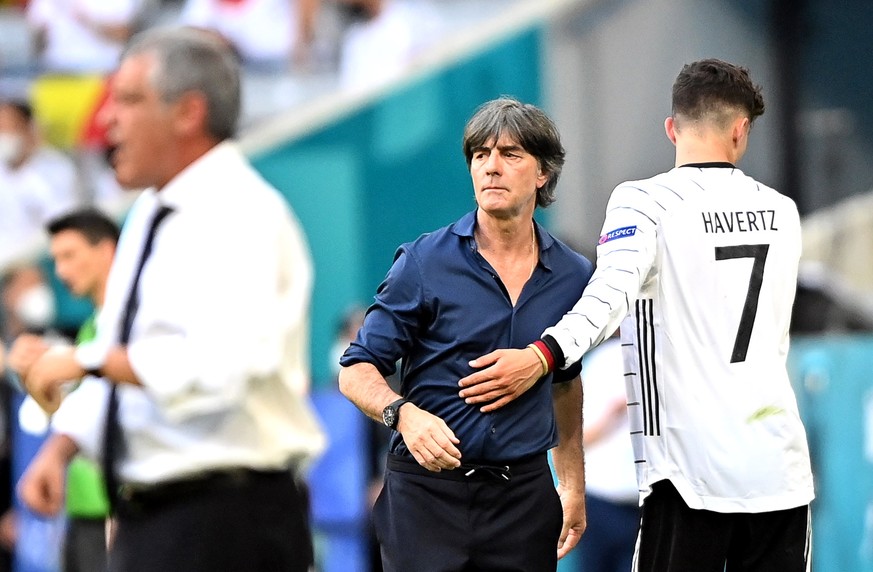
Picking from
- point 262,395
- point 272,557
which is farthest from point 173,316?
point 272,557

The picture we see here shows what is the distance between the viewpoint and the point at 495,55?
11664 millimetres

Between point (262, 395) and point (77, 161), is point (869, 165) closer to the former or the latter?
point (77, 161)

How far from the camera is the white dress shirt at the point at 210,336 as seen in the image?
3902 millimetres

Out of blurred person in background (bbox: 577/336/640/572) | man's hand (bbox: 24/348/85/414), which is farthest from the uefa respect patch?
blurred person in background (bbox: 577/336/640/572)

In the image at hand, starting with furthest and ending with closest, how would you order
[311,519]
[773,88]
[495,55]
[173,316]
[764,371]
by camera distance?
[773,88] < [495,55] < [311,519] < [764,371] < [173,316]

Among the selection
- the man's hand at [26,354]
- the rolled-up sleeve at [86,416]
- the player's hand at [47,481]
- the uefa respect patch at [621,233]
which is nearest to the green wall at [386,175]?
the uefa respect patch at [621,233]

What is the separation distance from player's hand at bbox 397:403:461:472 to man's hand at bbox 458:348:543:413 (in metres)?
0.15

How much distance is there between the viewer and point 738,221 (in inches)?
191

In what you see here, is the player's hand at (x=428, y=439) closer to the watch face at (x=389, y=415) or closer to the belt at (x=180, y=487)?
the watch face at (x=389, y=415)

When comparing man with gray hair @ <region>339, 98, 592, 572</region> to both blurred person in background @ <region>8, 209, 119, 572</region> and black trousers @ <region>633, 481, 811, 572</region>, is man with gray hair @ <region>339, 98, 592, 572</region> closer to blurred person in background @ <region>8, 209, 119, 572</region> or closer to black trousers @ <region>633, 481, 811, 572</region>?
black trousers @ <region>633, 481, 811, 572</region>

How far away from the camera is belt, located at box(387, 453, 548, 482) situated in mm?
4844

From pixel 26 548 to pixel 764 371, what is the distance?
Answer: 23.8 feet

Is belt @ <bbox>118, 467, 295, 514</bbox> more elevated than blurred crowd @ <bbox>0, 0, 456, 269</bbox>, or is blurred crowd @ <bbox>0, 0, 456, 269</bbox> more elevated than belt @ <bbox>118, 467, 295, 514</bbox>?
blurred crowd @ <bbox>0, 0, 456, 269</bbox>

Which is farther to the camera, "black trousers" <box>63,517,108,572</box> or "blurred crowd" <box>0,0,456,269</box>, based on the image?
"blurred crowd" <box>0,0,456,269</box>
